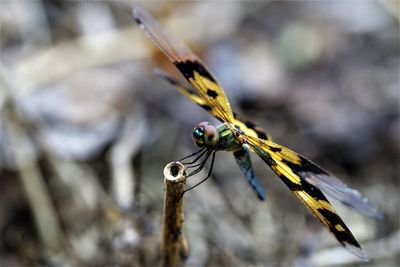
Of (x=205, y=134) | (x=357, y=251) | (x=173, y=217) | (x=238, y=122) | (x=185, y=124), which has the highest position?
(x=185, y=124)

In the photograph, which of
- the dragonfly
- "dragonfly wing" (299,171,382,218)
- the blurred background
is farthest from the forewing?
the blurred background

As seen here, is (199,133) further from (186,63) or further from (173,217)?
(186,63)

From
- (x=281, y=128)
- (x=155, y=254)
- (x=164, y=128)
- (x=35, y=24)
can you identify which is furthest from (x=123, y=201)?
(x=35, y=24)

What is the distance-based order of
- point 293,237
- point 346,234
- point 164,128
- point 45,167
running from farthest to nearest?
point 164,128
point 45,167
point 293,237
point 346,234

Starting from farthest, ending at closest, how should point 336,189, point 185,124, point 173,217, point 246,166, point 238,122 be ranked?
point 185,124
point 246,166
point 238,122
point 336,189
point 173,217

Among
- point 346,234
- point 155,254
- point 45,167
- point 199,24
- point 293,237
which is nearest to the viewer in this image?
point 346,234

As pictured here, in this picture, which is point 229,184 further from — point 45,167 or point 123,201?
point 45,167

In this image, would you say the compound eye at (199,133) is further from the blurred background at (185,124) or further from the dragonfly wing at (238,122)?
the blurred background at (185,124)

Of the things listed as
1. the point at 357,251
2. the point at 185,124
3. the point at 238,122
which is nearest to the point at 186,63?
the point at 238,122
